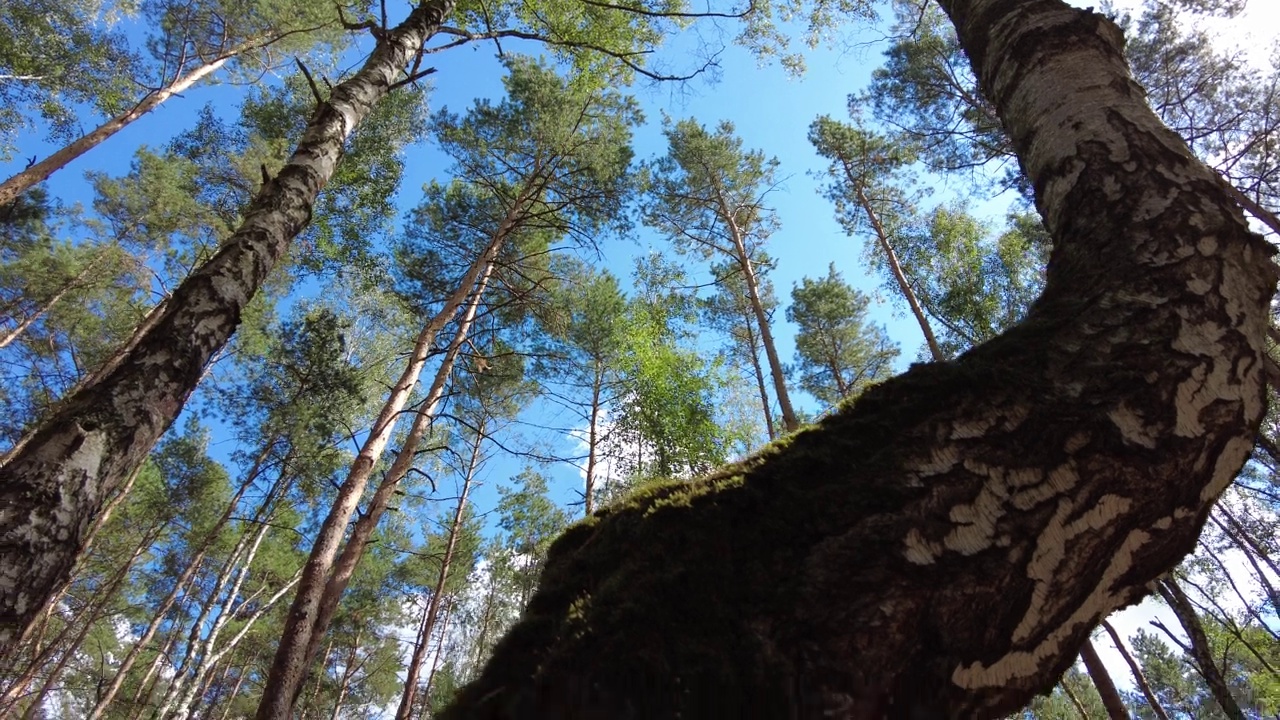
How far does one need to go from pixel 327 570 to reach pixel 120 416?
2911mm

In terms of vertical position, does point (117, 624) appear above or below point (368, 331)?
below

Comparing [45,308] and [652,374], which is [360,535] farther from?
[45,308]

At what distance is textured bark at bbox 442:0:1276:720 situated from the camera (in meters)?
0.67

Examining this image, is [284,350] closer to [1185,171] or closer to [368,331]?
[368,331]

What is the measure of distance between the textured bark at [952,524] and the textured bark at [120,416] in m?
1.65

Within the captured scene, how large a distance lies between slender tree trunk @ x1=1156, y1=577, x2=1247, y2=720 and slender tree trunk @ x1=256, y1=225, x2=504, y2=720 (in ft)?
26.3

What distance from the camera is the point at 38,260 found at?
14.6 metres

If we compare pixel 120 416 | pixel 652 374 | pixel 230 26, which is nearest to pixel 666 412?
pixel 652 374

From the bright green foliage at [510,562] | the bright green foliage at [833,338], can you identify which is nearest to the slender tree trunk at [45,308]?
the bright green foliage at [510,562]

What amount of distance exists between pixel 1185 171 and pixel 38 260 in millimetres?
21459

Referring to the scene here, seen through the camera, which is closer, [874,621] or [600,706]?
[600,706]

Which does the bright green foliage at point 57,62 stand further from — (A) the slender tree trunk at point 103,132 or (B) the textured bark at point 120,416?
(B) the textured bark at point 120,416

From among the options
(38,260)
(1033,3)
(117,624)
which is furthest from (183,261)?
(1033,3)

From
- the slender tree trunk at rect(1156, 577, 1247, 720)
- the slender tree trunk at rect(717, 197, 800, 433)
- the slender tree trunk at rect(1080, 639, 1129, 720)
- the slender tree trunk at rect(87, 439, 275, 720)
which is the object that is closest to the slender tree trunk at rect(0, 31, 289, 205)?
the slender tree trunk at rect(87, 439, 275, 720)
